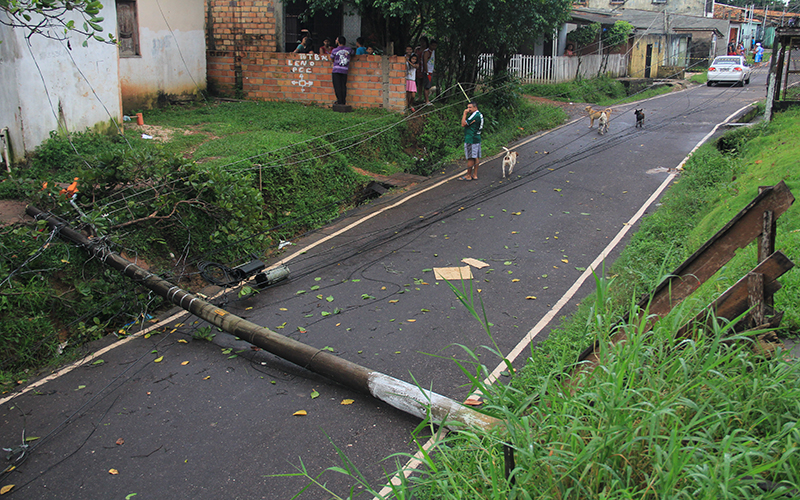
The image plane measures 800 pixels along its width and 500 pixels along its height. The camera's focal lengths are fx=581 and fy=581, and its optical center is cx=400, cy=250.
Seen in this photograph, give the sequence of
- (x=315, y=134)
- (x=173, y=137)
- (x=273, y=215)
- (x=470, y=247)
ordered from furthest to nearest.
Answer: (x=315, y=134), (x=173, y=137), (x=273, y=215), (x=470, y=247)

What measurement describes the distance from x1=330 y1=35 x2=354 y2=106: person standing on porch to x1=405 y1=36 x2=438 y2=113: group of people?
1739 mm

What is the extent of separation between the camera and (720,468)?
2.85 metres

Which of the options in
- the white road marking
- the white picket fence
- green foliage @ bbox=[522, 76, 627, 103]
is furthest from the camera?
the white picket fence

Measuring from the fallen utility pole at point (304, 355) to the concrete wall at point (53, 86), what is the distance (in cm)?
313

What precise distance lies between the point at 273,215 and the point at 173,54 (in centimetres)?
825

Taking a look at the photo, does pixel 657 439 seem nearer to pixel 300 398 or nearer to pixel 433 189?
pixel 300 398

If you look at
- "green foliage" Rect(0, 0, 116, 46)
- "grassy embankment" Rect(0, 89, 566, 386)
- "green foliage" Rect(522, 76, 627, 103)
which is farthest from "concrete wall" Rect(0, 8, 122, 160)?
"green foliage" Rect(522, 76, 627, 103)

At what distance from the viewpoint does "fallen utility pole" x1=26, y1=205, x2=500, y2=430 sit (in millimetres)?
5100

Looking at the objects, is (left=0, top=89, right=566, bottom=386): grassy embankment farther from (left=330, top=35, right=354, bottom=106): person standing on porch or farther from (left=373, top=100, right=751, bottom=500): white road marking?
(left=373, top=100, right=751, bottom=500): white road marking

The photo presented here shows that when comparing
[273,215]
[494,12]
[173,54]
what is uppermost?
[494,12]

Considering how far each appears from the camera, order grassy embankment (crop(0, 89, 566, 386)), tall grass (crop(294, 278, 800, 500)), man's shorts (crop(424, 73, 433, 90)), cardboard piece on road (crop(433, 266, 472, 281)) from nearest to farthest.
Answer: tall grass (crop(294, 278, 800, 500)) < grassy embankment (crop(0, 89, 566, 386)) < cardboard piece on road (crop(433, 266, 472, 281)) < man's shorts (crop(424, 73, 433, 90))

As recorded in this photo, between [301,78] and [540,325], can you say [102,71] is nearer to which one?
[301,78]

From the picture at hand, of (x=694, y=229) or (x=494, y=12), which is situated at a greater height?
(x=494, y=12)

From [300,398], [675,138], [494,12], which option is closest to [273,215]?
[300,398]
